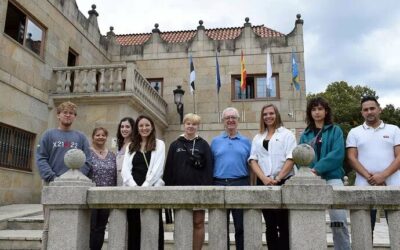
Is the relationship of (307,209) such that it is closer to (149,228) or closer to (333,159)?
(333,159)

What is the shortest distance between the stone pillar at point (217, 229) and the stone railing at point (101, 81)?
318 inches

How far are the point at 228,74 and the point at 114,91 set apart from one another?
5247 millimetres

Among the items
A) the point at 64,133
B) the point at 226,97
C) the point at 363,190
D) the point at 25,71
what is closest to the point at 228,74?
the point at 226,97

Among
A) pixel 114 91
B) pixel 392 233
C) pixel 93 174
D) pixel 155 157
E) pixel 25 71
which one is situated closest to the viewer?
pixel 392 233

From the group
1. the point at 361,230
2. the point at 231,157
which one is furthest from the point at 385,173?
the point at 231,157

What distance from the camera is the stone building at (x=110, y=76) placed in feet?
32.4

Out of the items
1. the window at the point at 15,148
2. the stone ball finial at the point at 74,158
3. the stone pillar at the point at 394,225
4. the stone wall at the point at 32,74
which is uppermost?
the stone wall at the point at 32,74

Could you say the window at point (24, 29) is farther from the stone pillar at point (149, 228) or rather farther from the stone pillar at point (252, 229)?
the stone pillar at point (252, 229)

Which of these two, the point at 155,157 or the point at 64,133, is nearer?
the point at 155,157

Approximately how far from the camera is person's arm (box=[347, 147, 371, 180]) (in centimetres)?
376

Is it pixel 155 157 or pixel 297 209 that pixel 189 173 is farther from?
pixel 297 209

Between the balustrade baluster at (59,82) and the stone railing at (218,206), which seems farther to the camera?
the balustrade baluster at (59,82)

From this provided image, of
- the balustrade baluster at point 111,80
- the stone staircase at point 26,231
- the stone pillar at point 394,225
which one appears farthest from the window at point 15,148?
the stone pillar at point 394,225

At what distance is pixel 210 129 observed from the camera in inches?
566
